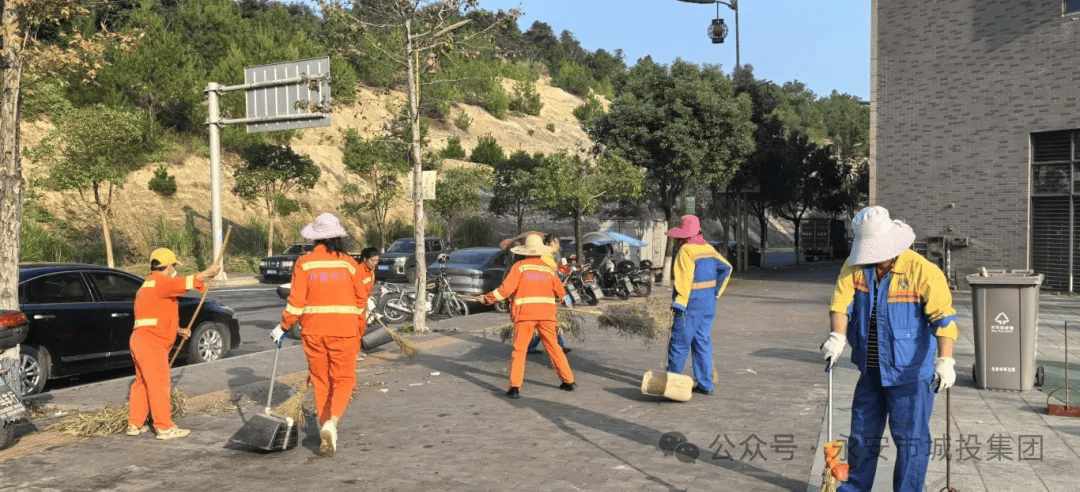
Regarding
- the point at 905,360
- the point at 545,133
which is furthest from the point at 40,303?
the point at 545,133

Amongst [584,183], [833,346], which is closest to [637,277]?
[584,183]

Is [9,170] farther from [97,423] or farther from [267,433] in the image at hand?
[267,433]

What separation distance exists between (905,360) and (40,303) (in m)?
8.73

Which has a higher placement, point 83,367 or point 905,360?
point 905,360

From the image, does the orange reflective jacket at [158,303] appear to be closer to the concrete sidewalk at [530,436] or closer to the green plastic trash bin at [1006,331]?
the concrete sidewalk at [530,436]

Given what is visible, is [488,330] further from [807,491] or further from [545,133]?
[545,133]

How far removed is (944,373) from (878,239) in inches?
30.2

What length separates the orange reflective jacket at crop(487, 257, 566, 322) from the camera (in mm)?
9250

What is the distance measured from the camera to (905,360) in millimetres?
4895

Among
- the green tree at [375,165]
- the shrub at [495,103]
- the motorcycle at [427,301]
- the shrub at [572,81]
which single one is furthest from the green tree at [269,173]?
the shrub at [572,81]

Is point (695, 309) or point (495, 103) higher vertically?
point (495, 103)

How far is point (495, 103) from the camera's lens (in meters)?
72.8

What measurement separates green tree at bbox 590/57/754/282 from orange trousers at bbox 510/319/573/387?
1875 cm

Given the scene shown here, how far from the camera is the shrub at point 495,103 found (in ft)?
238
